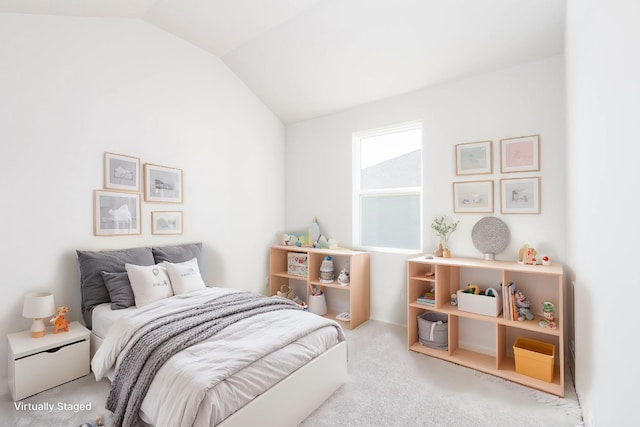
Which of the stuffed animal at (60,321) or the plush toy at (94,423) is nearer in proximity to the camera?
the plush toy at (94,423)

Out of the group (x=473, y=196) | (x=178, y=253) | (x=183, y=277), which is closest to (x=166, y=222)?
(x=178, y=253)

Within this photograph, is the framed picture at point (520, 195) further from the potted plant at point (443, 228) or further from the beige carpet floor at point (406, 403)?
the beige carpet floor at point (406, 403)

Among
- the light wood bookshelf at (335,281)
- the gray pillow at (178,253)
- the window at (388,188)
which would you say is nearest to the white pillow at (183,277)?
the gray pillow at (178,253)

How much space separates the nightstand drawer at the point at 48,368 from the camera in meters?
2.05

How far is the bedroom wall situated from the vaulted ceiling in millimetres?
208

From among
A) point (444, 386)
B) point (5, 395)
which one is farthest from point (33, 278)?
point (444, 386)

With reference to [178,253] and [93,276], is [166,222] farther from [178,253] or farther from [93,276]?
[93,276]

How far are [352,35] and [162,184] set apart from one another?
7.59 ft

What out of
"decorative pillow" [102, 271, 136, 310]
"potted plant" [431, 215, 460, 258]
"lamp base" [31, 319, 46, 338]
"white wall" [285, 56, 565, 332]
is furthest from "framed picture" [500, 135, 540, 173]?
"lamp base" [31, 319, 46, 338]

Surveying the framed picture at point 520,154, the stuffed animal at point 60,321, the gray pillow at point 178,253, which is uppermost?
the framed picture at point 520,154

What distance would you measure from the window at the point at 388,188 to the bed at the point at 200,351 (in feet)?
5.19

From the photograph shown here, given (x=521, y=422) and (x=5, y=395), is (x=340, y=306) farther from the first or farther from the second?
(x=5, y=395)

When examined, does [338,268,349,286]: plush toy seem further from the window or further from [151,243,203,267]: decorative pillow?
[151,243,203,267]: decorative pillow

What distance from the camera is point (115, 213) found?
2818 millimetres
